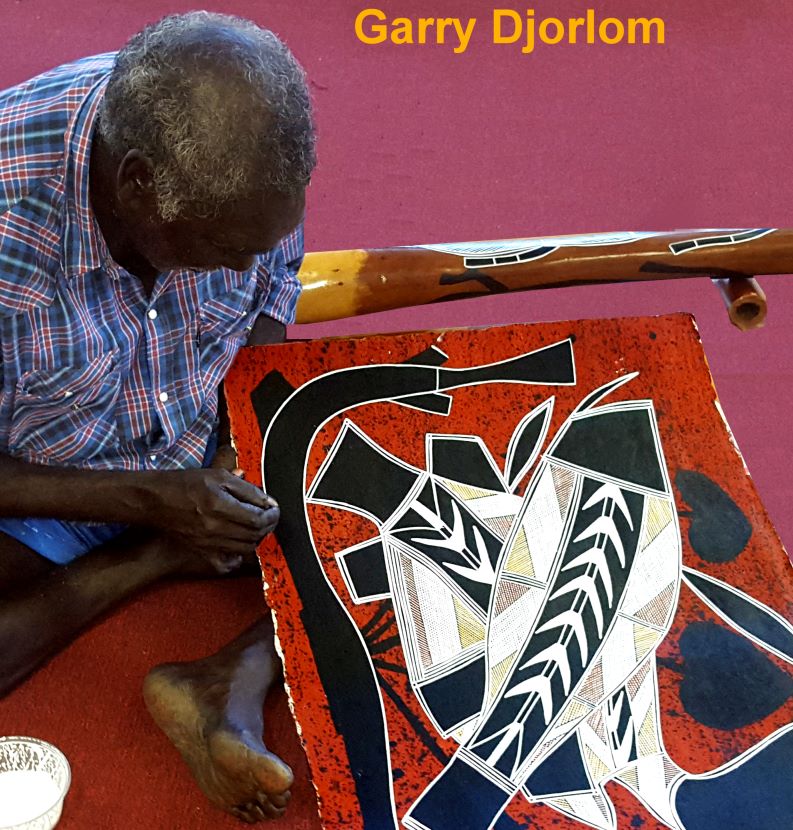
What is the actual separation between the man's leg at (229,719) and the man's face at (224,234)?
55cm

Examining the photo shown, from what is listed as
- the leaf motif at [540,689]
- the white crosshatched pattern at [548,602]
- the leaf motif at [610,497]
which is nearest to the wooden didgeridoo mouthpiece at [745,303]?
the white crosshatched pattern at [548,602]

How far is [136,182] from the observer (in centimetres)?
127

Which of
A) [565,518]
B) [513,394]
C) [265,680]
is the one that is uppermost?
[513,394]

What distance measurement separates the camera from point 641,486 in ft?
5.89

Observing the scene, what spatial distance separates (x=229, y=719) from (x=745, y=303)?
1095mm

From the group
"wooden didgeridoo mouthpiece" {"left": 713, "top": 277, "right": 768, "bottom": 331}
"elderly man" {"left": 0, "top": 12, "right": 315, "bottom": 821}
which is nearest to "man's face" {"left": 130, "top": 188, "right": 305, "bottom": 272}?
"elderly man" {"left": 0, "top": 12, "right": 315, "bottom": 821}

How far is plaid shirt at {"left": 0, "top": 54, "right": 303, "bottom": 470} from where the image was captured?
1.35 metres

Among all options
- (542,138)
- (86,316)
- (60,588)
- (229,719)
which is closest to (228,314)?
(86,316)

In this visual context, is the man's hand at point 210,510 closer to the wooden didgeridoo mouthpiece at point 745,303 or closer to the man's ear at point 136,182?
the man's ear at point 136,182

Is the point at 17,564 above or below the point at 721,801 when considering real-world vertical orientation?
above

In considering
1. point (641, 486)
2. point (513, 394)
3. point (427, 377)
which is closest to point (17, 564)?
point (427, 377)

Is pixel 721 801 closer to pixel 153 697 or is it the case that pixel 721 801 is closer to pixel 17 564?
pixel 153 697

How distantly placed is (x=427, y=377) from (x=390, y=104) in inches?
57.3

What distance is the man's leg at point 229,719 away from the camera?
1373mm
